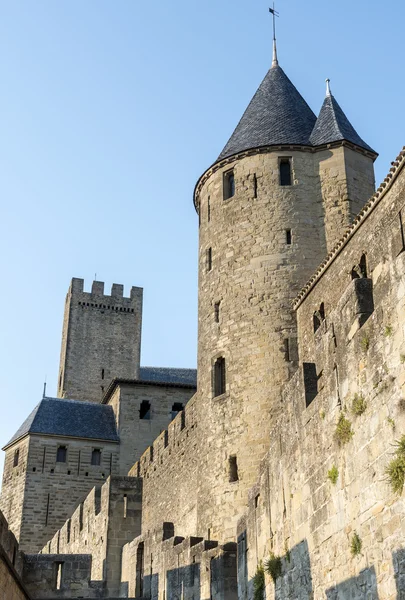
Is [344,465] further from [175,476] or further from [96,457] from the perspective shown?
[96,457]

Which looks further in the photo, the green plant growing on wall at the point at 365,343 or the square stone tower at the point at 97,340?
the square stone tower at the point at 97,340

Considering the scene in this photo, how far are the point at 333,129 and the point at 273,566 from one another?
1202cm

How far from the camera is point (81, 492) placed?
1379 inches

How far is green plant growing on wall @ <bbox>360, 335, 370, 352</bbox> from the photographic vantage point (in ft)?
28.6

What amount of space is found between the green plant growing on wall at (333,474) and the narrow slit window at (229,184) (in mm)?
11977

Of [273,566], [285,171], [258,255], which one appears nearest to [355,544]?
[273,566]

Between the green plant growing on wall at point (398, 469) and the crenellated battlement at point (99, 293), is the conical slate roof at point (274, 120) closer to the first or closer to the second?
the green plant growing on wall at point (398, 469)

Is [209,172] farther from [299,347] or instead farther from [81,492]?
[81,492]

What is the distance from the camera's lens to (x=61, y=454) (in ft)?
117

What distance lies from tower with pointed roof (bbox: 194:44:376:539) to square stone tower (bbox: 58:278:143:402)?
32.4 meters

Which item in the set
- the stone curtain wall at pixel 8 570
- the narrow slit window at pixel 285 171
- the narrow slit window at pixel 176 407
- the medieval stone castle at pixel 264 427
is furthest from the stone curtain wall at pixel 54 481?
the narrow slit window at pixel 285 171

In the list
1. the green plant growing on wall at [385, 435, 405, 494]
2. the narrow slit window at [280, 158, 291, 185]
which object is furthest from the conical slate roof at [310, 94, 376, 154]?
the green plant growing on wall at [385, 435, 405, 494]

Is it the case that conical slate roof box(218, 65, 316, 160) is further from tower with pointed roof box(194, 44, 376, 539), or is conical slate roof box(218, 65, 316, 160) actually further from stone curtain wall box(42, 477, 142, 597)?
stone curtain wall box(42, 477, 142, 597)

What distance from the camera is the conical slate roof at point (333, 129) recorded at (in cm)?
2019
